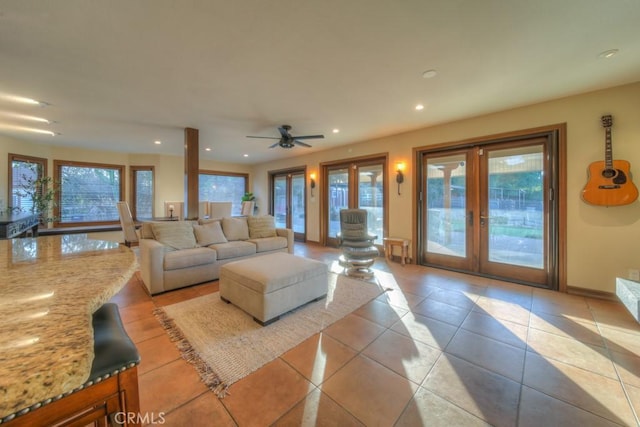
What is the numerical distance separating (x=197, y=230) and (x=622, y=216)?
573 centimetres

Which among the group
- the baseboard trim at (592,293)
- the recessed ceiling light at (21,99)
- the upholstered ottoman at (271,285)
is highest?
the recessed ceiling light at (21,99)

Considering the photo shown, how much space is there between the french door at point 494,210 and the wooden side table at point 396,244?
31cm

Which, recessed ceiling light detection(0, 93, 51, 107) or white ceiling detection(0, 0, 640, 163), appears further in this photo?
recessed ceiling light detection(0, 93, 51, 107)

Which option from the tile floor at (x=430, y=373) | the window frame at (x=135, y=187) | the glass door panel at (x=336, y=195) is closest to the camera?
the tile floor at (x=430, y=373)

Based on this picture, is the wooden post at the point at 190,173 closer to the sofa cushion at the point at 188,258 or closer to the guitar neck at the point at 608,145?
the sofa cushion at the point at 188,258

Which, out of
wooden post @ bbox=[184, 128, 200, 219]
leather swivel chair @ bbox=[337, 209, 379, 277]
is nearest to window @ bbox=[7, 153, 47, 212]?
wooden post @ bbox=[184, 128, 200, 219]

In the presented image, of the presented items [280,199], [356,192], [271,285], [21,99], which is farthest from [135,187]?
[271,285]

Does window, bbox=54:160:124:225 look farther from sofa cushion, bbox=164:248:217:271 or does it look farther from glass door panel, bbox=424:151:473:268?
glass door panel, bbox=424:151:473:268

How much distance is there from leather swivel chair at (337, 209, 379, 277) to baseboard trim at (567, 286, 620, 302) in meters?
2.54

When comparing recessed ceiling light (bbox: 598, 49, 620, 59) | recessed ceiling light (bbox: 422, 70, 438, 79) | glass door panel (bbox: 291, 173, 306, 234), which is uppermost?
recessed ceiling light (bbox: 422, 70, 438, 79)

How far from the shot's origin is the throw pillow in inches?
138

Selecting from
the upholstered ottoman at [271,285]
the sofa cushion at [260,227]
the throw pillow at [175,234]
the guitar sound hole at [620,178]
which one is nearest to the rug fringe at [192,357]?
the upholstered ottoman at [271,285]

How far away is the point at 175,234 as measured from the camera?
11.9 feet

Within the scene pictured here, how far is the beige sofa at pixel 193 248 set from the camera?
A: 10.4ft
